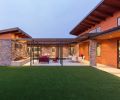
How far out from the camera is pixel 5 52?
1142 inches

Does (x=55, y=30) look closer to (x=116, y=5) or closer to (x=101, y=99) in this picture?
(x=116, y=5)

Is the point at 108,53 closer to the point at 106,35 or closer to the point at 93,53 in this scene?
the point at 93,53

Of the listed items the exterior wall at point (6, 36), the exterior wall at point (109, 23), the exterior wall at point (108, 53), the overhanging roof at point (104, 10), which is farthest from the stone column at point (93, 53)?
the exterior wall at point (6, 36)

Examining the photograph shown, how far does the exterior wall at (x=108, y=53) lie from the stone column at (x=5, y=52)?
31.5 feet

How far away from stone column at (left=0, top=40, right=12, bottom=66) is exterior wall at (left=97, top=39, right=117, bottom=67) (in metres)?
9.61

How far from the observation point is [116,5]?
74.0ft

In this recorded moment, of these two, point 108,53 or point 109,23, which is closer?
point 109,23

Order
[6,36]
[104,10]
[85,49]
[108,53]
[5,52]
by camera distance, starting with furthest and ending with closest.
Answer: [85,49] < [6,36] < [5,52] < [108,53] < [104,10]

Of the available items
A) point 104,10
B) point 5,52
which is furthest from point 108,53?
point 5,52

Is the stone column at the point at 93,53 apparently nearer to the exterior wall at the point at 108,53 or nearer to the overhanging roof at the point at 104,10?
the exterior wall at the point at 108,53

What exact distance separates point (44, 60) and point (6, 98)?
77.1 feet

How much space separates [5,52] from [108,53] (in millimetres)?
10342

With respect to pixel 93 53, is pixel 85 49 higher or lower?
higher

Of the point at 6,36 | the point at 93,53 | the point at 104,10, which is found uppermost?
the point at 104,10
